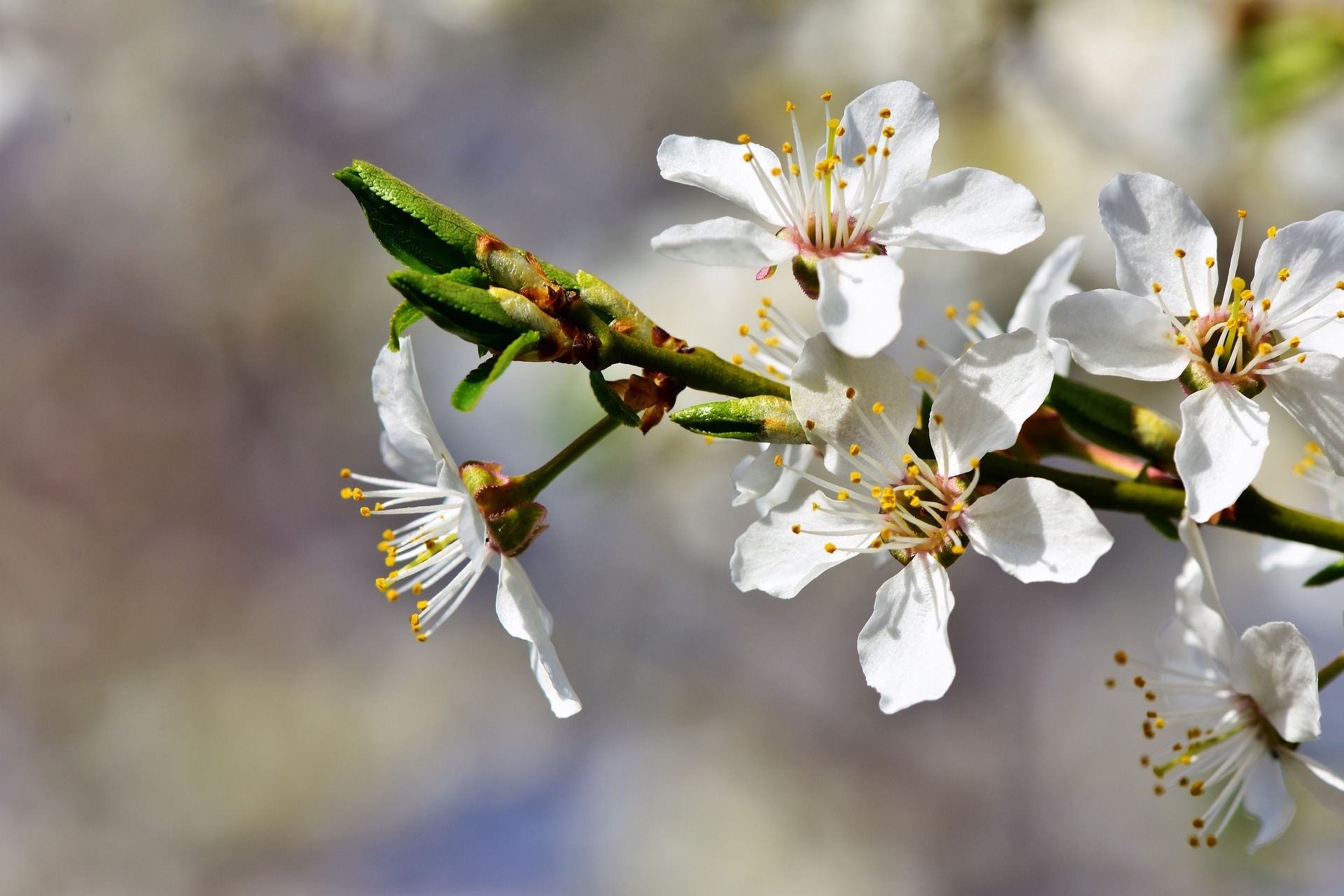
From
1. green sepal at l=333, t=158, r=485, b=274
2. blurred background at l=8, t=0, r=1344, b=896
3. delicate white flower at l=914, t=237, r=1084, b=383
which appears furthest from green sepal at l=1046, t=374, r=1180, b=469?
blurred background at l=8, t=0, r=1344, b=896

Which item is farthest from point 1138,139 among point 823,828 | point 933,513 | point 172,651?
point 172,651

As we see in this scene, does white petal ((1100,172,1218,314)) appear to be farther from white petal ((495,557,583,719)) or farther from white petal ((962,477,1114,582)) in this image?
white petal ((495,557,583,719))

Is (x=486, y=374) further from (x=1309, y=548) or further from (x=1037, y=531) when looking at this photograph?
(x=1309, y=548)

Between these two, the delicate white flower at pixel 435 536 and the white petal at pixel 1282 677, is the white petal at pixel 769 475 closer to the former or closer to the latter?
the delicate white flower at pixel 435 536

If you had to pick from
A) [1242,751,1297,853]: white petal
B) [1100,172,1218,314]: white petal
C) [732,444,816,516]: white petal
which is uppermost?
[1100,172,1218,314]: white petal

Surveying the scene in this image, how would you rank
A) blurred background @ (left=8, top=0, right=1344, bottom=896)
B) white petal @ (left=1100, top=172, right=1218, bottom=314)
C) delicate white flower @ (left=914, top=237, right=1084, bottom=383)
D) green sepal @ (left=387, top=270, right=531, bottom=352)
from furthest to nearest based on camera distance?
blurred background @ (left=8, top=0, right=1344, bottom=896)
delicate white flower @ (left=914, top=237, right=1084, bottom=383)
white petal @ (left=1100, top=172, right=1218, bottom=314)
green sepal @ (left=387, top=270, right=531, bottom=352)

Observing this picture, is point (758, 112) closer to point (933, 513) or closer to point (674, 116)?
point (674, 116)

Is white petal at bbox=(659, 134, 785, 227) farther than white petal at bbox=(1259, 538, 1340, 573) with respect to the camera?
No

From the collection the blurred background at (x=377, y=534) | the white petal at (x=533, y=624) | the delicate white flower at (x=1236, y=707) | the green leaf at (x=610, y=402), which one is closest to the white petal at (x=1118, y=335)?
the delicate white flower at (x=1236, y=707)
